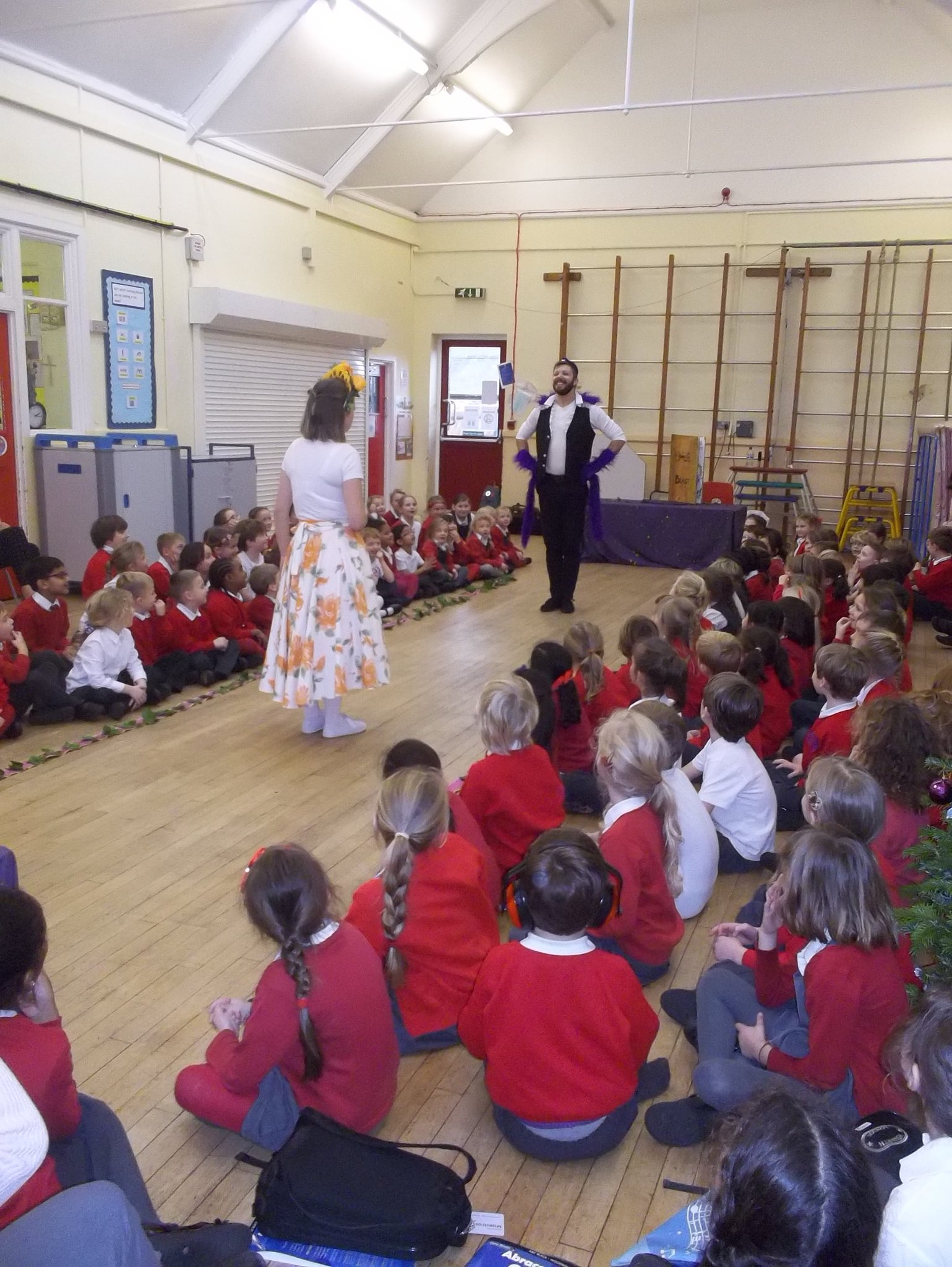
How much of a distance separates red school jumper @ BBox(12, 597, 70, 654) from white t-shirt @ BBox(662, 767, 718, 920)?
3.46 m

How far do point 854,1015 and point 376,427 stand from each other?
1157 centimetres

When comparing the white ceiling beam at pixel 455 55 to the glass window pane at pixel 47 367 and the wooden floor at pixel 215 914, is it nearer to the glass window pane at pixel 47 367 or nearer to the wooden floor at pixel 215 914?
the glass window pane at pixel 47 367

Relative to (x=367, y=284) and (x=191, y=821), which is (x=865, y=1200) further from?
(x=367, y=284)

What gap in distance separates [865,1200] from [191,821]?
2984mm

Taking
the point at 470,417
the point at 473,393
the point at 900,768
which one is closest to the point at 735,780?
the point at 900,768

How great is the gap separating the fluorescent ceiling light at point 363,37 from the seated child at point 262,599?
5448 millimetres

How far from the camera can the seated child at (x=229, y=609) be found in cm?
562

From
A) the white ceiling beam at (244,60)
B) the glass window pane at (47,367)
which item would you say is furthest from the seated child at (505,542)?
the white ceiling beam at (244,60)

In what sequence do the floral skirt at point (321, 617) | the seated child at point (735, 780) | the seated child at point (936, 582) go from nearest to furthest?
the seated child at point (735, 780) < the floral skirt at point (321, 617) < the seated child at point (936, 582)

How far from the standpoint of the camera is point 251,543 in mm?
6445

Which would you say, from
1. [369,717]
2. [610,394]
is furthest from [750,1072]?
[610,394]

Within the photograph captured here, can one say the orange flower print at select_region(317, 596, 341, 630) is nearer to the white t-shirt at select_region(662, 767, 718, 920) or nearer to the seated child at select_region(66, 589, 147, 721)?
the seated child at select_region(66, 589, 147, 721)

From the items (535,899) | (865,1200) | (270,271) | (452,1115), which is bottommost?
(452,1115)

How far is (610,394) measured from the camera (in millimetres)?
12398
